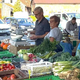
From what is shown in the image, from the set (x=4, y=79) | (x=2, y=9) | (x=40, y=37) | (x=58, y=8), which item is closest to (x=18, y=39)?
(x=40, y=37)

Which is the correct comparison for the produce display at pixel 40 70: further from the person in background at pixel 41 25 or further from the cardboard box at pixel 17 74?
the person in background at pixel 41 25

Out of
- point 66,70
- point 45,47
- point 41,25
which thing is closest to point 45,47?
point 45,47

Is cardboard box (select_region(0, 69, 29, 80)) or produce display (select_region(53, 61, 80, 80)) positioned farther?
cardboard box (select_region(0, 69, 29, 80))

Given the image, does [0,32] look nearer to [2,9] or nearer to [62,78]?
[62,78]

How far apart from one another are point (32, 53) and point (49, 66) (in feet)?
2.97

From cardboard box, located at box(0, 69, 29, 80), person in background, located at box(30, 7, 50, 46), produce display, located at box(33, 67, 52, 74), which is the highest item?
person in background, located at box(30, 7, 50, 46)

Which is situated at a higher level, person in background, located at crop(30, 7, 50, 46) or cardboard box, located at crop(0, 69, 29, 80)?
person in background, located at crop(30, 7, 50, 46)

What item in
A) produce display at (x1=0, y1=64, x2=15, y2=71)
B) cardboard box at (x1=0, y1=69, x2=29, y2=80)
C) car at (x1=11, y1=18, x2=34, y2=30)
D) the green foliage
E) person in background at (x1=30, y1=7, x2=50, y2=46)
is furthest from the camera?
car at (x1=11, y1=18, x2=34, y2=30)

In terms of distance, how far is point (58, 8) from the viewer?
78.1ft

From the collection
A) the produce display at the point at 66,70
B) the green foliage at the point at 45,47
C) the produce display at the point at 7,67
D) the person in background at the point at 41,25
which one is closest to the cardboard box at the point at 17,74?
the produce display at the point at 7,67

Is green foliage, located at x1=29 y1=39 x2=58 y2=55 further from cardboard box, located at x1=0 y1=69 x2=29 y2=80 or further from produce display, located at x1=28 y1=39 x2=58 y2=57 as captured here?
cardboard box, located at x1=0 y1=69 x2=29 y2=80

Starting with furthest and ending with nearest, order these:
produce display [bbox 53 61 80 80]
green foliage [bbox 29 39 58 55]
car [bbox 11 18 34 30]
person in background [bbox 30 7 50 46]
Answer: car [bbox 11 18 34 30], person in background [bbox 30 7 50 46], green foliage [bbox 29 39 58 55], produce display [bbox 53 61 80 80]

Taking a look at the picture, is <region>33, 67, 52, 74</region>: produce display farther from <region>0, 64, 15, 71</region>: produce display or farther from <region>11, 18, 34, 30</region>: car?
<region>11, 18, 34, 30</region>: car

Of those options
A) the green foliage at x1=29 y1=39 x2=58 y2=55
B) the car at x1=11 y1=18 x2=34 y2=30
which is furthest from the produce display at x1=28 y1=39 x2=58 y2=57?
the car at x1=11 y1=18 x2=34 y2=30
